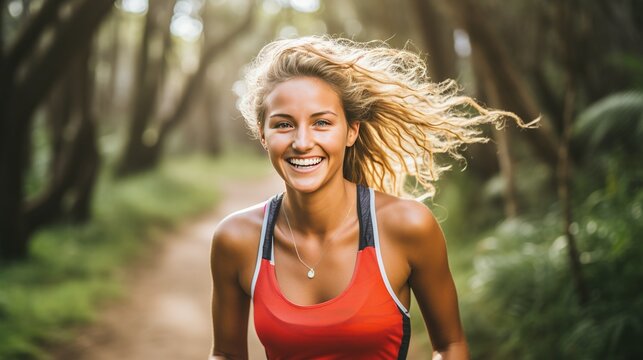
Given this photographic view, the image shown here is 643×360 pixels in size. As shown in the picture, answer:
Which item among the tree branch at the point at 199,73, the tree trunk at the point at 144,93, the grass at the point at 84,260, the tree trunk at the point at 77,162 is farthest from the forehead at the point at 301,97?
the tree branch at the point at 199,73

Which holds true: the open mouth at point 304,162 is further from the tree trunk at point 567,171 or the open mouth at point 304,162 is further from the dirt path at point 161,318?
the dirt path at point 161,318

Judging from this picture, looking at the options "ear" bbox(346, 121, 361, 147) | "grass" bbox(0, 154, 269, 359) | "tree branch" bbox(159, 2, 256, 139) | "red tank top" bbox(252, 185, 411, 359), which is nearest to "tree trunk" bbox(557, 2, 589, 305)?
"ear" bbox(346, 121, 361, 147)

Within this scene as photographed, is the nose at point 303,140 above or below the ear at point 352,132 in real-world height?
below

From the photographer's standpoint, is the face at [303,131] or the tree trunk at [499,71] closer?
the face at [303,131]

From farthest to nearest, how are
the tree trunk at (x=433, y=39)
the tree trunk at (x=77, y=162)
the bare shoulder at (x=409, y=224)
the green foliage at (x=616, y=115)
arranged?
the tree trunk at (x=77, y=162), the tree trunk at (x=433, y=39), the green foliage at (x=616, y=115), the bare shoulder at (x=409, y=224)

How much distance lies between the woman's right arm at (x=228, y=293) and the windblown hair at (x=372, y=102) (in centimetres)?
47

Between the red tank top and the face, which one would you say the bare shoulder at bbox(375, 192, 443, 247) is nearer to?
the red tank top

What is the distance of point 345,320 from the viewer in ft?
7.11

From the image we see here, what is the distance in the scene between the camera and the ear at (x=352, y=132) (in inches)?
101

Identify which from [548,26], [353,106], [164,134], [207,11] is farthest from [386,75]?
[207,11]

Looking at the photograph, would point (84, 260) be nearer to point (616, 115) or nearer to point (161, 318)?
point (161, 318)

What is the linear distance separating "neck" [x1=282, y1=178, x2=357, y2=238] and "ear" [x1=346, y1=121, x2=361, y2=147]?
0.18 m

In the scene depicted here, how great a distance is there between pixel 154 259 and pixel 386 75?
7.59m

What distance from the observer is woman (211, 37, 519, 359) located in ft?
7.28
